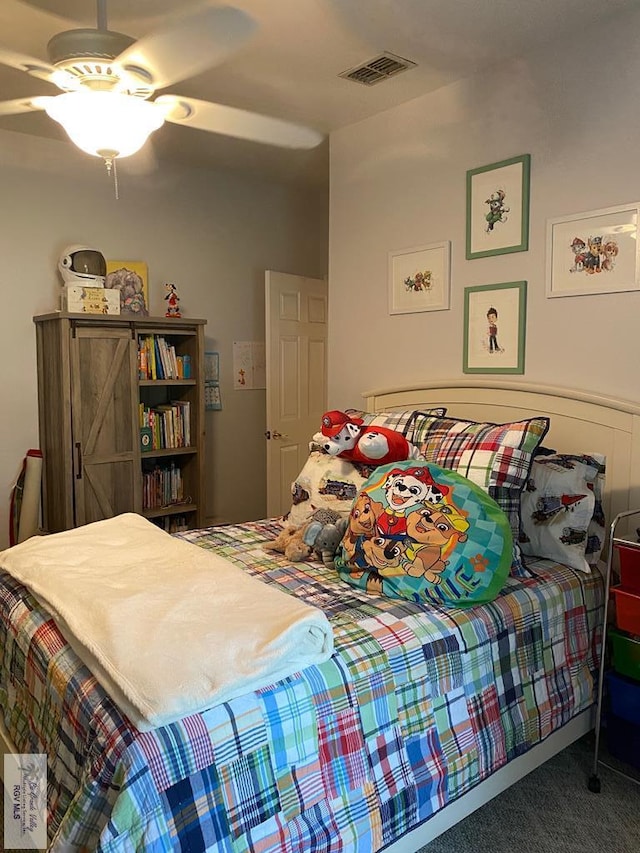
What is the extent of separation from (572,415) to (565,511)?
450 millimetres

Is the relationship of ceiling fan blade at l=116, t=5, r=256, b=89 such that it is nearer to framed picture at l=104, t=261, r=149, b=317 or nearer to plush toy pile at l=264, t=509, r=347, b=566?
framed picture at l=104, t=261, r=149, b=317

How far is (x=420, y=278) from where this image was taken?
3.06m

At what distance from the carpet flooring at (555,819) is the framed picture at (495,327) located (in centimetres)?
151

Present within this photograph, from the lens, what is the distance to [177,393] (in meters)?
3.98

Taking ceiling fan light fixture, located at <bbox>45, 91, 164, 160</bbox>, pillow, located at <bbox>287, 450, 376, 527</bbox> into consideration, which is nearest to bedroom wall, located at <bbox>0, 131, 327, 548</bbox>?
ceiling fan light fixture, located at <bbox>45, 91, 164, 160</bbox>

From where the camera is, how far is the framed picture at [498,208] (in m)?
2.61

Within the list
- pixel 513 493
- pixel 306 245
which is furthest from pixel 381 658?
pixel 306 245

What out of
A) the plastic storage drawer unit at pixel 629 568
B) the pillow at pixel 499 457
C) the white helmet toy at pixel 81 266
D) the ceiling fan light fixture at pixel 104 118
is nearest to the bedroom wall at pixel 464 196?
the pillow at pixel 499 457

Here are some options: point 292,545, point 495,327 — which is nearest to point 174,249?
point 495,327

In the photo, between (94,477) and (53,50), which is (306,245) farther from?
(53,50)

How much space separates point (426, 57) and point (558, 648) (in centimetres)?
229

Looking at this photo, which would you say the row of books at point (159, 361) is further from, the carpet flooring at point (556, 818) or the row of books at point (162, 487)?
the carpet flooring at point (556, 818)

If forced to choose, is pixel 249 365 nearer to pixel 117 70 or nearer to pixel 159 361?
pixel 159 361

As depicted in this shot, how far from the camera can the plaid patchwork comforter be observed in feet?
3.99
